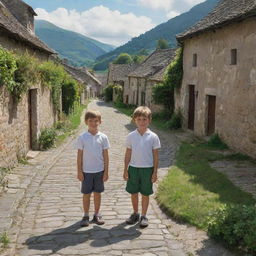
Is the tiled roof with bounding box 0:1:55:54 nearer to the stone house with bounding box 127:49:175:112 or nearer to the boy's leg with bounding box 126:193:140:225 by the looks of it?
the boy's leg with bounding box 126:193:140:225

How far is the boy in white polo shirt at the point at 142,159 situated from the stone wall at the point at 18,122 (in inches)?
159

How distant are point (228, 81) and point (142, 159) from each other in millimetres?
8399

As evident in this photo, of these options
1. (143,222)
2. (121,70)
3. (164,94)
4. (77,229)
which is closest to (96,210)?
(77,229)

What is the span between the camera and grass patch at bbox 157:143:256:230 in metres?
6.17

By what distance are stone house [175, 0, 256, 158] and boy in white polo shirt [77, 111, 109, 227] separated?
22.3 ft

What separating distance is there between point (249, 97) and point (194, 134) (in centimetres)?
561

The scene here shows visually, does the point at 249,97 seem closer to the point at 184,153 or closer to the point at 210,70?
the point at 184,153

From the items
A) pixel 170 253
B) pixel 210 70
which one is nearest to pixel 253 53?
pixel 210 70

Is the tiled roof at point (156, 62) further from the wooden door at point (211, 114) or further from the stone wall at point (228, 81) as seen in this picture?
the wooden door at point (211, 114)

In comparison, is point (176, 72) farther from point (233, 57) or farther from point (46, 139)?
point (46, 139)

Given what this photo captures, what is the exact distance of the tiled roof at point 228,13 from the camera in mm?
11164

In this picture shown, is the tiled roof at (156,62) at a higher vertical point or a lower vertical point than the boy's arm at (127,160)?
higher

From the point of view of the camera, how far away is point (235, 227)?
476cm

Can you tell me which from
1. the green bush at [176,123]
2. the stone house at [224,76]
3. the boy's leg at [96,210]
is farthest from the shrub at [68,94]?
the boy's leg at [96,210]
